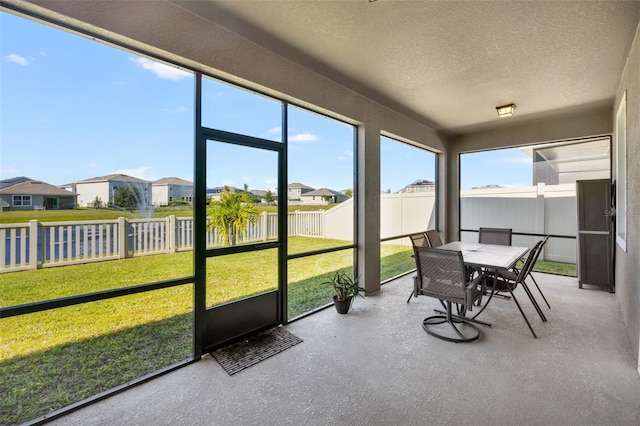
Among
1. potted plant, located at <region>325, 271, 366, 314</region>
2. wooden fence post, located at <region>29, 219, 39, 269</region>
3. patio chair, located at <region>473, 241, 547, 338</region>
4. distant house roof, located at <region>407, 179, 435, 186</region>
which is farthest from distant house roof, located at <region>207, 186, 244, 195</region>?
distant house roof, located at <region>407, 179, 435, 186</region>

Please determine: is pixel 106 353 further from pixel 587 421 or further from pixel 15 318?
pixel 587 421

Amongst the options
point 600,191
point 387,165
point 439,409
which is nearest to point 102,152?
point 439,409

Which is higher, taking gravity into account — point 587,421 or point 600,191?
point 600,191

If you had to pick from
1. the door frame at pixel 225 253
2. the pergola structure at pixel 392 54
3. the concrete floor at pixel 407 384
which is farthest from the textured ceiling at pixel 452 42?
the concrete floor at pixel 407 384

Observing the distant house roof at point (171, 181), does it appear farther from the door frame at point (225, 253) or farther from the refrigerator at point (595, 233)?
the refrigerator at point (595, 233)

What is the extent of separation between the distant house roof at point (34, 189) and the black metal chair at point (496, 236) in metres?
4.93

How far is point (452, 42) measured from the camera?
2.52 metres

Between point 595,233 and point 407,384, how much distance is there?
13.6ft

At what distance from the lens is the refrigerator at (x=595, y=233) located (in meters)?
4.04

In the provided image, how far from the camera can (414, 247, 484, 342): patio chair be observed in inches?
99.7

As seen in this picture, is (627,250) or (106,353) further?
(627,250)

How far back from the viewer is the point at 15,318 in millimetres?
1772

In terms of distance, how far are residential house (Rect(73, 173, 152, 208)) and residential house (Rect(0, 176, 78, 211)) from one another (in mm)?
54

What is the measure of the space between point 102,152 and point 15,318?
1.18 metres
